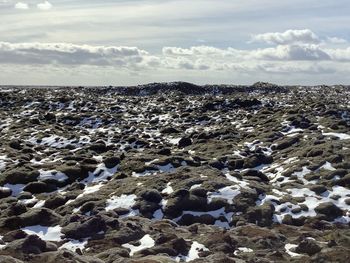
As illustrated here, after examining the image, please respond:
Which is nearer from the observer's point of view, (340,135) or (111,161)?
(111,161)

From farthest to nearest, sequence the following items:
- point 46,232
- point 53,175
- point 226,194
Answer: point 53,175 < point 226,194 < point 46,232

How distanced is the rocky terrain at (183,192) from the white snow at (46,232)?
11 cm

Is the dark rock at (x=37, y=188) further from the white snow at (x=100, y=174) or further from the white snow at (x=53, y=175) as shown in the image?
the white snow at (x=100, y=174)

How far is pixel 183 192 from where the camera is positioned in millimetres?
31156

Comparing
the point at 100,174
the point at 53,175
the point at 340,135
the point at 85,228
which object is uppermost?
the point at 340,135

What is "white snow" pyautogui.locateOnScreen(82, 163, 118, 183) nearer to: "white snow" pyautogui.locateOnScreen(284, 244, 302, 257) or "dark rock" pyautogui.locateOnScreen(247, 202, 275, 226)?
"dark rock" pyautogui.locateOnScreen(247, 202, 275, 226)

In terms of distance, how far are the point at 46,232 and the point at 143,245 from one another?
6344 mm

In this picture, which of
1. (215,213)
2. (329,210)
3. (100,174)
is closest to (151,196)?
(215,213)

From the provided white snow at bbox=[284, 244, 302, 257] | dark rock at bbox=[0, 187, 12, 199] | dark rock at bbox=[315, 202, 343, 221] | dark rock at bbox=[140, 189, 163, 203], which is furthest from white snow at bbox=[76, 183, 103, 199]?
white snow at bbox=[284, 244, 302, 257]

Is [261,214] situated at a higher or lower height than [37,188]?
higher

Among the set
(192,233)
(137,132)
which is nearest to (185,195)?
(192,233)

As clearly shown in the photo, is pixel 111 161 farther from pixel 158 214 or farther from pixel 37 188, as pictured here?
pixel 158 214

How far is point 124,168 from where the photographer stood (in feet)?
136

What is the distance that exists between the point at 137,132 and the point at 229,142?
54.9 ft
